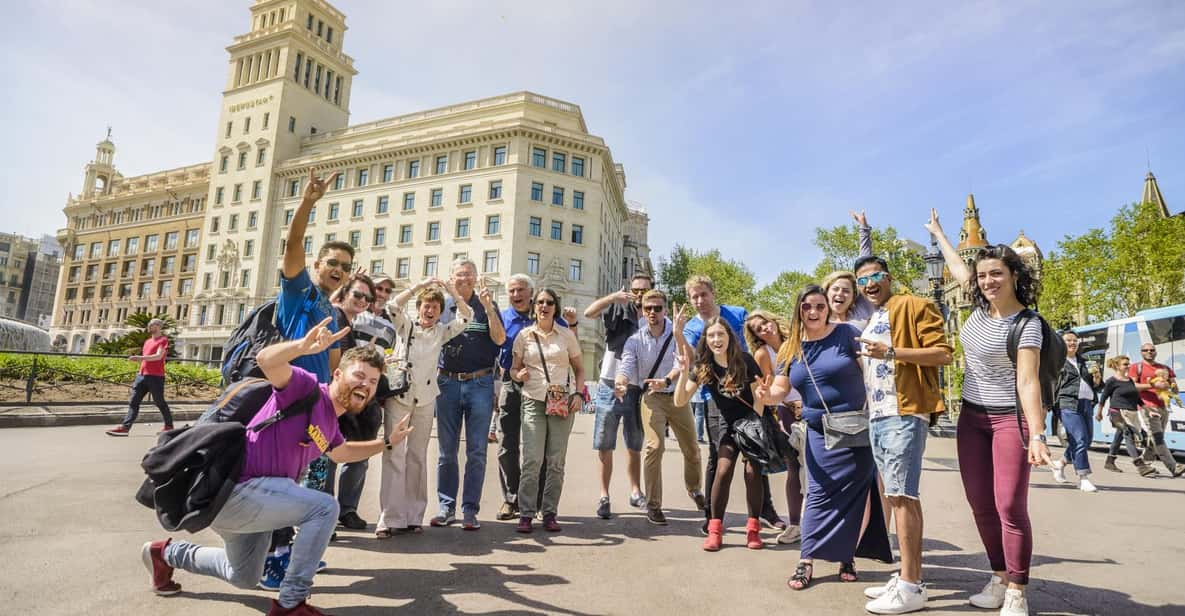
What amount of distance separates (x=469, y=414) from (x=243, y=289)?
5836 centimetres

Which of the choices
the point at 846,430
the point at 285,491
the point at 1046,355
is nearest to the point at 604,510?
the point at 846,430

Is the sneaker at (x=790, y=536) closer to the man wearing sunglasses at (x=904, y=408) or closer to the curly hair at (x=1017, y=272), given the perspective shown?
the man wearing sunglasses at (x=904, y=408)

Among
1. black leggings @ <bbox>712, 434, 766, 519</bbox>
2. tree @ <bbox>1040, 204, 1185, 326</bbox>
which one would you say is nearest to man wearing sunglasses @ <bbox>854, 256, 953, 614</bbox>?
black leggings @ <bbox>712, 434, 766, 519</bbox>

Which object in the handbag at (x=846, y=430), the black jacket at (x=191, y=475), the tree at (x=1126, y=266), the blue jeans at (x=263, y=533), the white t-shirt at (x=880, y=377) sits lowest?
the blue jeans at (x=263, y=533)

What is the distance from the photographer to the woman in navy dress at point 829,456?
373cm

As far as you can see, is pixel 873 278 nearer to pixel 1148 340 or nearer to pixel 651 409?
pixel 651 409

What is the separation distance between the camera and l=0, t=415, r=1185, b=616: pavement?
317cm

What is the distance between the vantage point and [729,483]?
4645 millimetres

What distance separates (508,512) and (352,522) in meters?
1.33

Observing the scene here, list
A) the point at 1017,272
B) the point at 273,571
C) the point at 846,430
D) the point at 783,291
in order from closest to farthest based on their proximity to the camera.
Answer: the point at 273,571
the point at 1017,272
the point at 846,430
the point at 783,291

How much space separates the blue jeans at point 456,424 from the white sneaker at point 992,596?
358 centimetres

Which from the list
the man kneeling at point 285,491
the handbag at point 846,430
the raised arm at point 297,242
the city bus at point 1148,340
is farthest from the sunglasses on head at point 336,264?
the city bus at point 1148,340

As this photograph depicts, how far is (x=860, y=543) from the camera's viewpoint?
13.9 ft

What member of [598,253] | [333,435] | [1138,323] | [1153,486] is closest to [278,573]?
[333,435]
